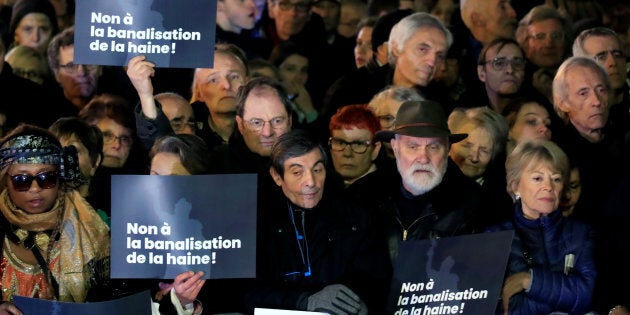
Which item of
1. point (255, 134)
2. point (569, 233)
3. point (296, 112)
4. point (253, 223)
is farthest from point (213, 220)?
point (296, 112)

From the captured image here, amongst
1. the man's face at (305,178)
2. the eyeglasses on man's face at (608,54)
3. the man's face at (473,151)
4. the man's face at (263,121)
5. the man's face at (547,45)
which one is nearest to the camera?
the man's face at (305,178)

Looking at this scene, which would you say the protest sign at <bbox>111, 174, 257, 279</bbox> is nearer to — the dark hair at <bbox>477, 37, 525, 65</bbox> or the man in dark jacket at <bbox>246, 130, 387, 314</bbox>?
the man in dark jacket at <bbox>246, 130, 387, 314</bbox>

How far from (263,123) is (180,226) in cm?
Result: 140

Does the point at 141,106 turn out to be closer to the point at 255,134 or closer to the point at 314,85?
the point at 255,134

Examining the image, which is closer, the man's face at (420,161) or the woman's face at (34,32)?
the man's face at (420,161)

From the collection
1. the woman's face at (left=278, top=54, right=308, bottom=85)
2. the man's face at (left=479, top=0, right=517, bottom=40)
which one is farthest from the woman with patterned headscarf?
the man's face at (left=479, top=0, right=517, bottom=40)

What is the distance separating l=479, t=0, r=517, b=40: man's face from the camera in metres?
10.2

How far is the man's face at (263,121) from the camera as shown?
8.52 metres

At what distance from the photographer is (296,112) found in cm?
966

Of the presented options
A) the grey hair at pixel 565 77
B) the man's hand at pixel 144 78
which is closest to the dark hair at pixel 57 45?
the man's hand at pixel 144 78

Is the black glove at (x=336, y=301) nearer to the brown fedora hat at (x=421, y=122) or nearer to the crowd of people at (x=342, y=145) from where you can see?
the crowd of people at (x=342, y=145)

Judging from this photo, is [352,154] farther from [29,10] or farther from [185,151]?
[29,10]

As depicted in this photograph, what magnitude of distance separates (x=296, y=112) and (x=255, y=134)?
115 centimetres

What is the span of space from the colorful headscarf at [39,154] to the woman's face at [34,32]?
2.57m
